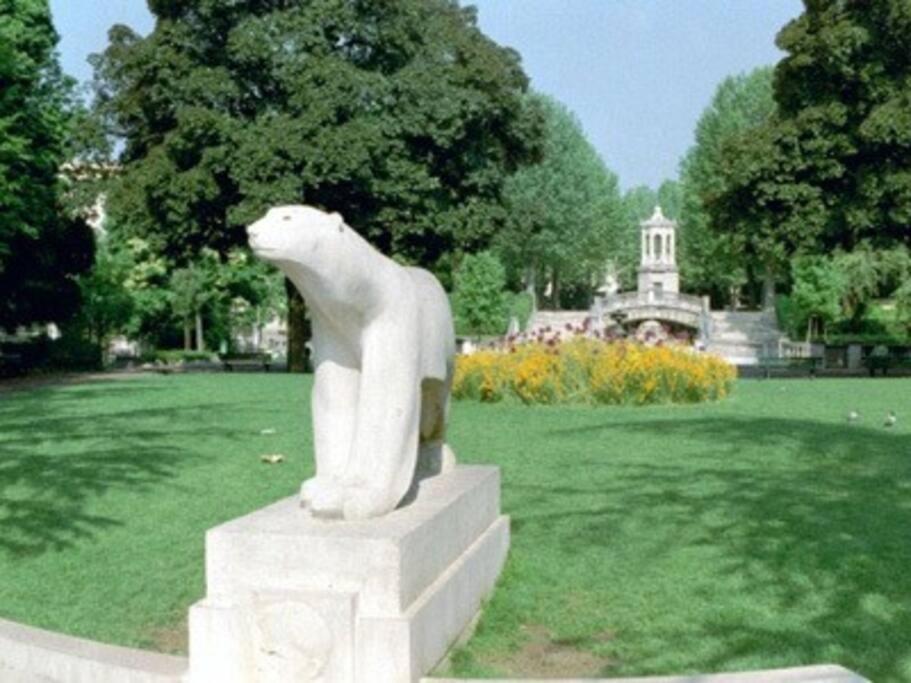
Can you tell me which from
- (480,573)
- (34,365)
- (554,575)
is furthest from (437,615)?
(34,365)

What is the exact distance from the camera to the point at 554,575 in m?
6.24

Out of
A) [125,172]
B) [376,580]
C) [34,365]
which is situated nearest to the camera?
[376,580]

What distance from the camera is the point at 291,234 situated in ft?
15.6

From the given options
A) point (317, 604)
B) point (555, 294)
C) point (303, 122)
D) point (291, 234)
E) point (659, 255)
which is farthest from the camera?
point (555, 294)

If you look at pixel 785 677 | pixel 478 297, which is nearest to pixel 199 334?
pixel 478 297

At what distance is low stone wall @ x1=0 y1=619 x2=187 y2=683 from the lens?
4672mm

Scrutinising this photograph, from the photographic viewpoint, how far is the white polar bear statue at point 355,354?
484 centimetres

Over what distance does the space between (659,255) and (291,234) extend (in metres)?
70.7

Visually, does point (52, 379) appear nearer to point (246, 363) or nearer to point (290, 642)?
point (246, 363)

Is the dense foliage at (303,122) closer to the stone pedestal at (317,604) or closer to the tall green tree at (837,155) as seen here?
the tall green tree at (837,155)

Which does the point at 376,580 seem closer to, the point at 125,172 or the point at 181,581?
the point at 181,581

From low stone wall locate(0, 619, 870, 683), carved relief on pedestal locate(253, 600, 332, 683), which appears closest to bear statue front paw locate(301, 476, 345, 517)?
carved relief on pedestal locate(253, 600, 332, 683)

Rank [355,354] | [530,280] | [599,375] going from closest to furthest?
[355,354], [599,375], [530,280]

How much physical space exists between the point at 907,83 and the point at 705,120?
3854 cm
